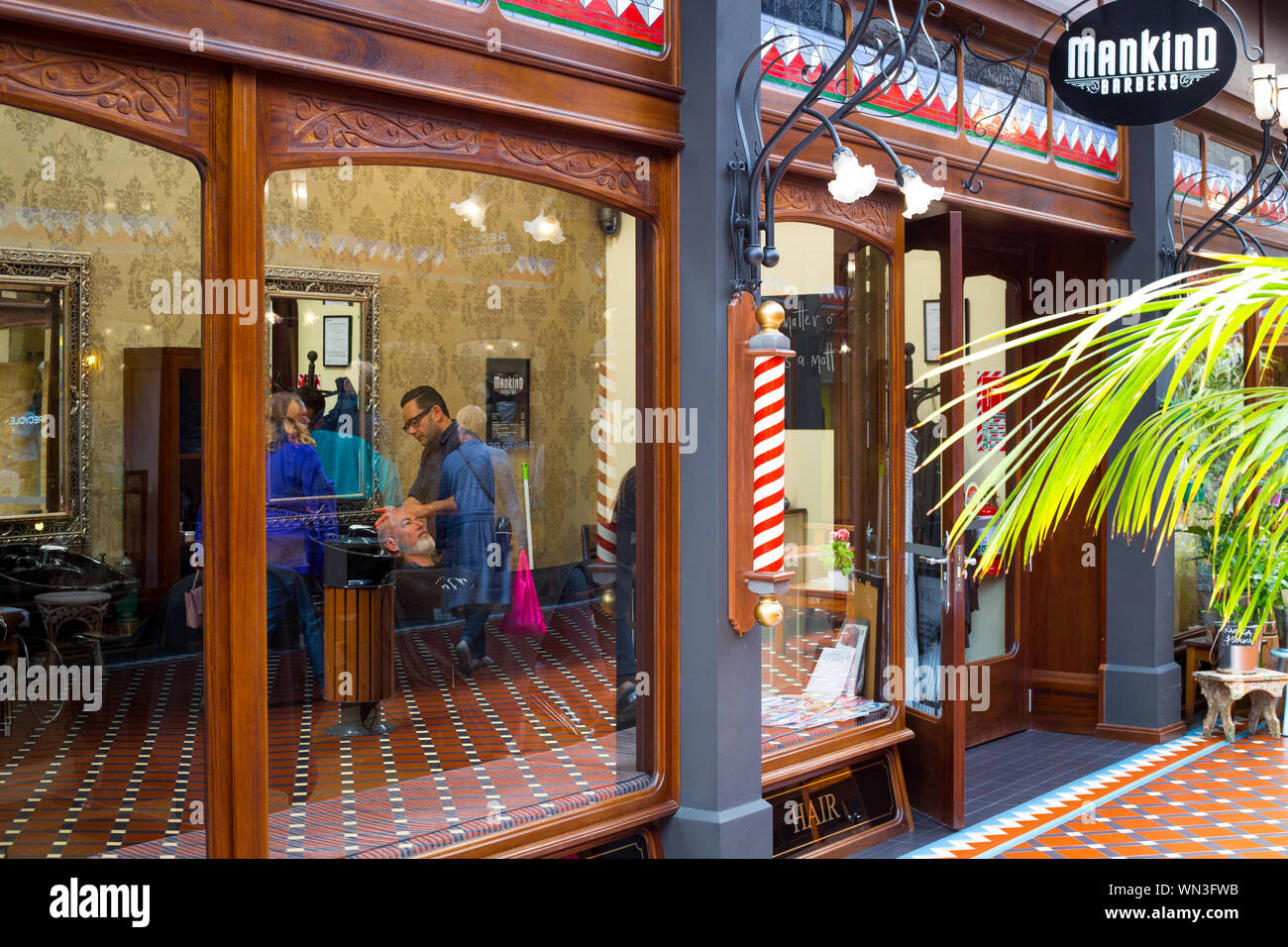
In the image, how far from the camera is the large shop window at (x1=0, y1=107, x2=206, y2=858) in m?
3.50

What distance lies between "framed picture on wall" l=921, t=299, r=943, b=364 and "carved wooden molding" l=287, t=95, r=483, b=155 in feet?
9.20

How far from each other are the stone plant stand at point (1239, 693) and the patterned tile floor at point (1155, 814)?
296mm

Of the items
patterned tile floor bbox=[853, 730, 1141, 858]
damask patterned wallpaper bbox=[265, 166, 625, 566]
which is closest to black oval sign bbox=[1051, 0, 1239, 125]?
damask patterned wallpaper bbox=[265, 166, 625, 566]

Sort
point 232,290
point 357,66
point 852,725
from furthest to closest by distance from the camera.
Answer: point 852,725 → point 357,66 → point 232,290

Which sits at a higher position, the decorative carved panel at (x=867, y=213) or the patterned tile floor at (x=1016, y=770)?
the decorative carved panel at (x=867, y=213)

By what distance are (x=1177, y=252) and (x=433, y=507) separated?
5.36 metres

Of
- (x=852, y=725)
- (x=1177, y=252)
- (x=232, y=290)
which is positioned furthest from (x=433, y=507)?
(x=1177, y=252)

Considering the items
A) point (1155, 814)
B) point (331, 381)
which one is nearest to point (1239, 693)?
point (1155, 814)

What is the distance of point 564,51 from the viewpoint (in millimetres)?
4152

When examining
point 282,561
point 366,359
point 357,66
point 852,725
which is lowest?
point 852,725

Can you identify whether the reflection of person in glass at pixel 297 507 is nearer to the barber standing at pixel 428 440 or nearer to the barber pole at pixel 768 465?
the barber standing at pixel 428 440

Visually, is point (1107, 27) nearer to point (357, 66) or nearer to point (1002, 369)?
point (1002, 369)

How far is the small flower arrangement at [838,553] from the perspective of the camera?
5.64 m

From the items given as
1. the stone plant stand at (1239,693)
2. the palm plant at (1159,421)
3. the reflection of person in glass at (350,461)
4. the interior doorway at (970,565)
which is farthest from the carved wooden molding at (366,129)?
the stone plant stand at (1239,693)
